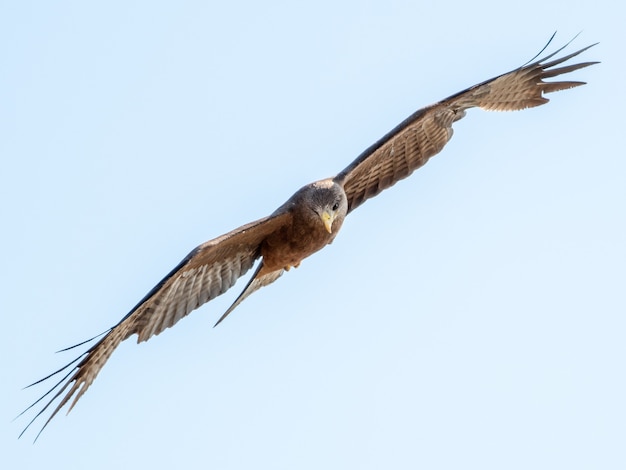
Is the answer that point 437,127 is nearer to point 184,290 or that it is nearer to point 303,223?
point 303,223

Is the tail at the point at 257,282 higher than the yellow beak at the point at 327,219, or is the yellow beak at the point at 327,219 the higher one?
the tail at the point at 257,282

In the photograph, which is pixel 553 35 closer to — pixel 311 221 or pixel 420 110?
pixel 420 110

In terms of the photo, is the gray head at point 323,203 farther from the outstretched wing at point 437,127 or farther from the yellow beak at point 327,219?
the outstretched wing at point 437,127

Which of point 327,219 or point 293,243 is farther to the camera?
point 293,243

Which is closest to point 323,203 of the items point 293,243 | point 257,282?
point 293,243

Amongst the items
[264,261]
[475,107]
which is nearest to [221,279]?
[264,261]

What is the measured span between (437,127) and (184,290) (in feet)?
9.26

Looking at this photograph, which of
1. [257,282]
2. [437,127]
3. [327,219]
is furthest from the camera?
[437,127]

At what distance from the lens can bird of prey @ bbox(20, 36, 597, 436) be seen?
388 inches

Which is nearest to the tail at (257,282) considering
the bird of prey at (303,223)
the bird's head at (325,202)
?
the bird of prey at (303,223)

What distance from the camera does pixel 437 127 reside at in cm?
1102

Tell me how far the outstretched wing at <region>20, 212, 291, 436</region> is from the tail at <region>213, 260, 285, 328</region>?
0.51ft

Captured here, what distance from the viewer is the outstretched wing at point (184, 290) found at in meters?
9.51

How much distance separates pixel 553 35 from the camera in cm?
967
